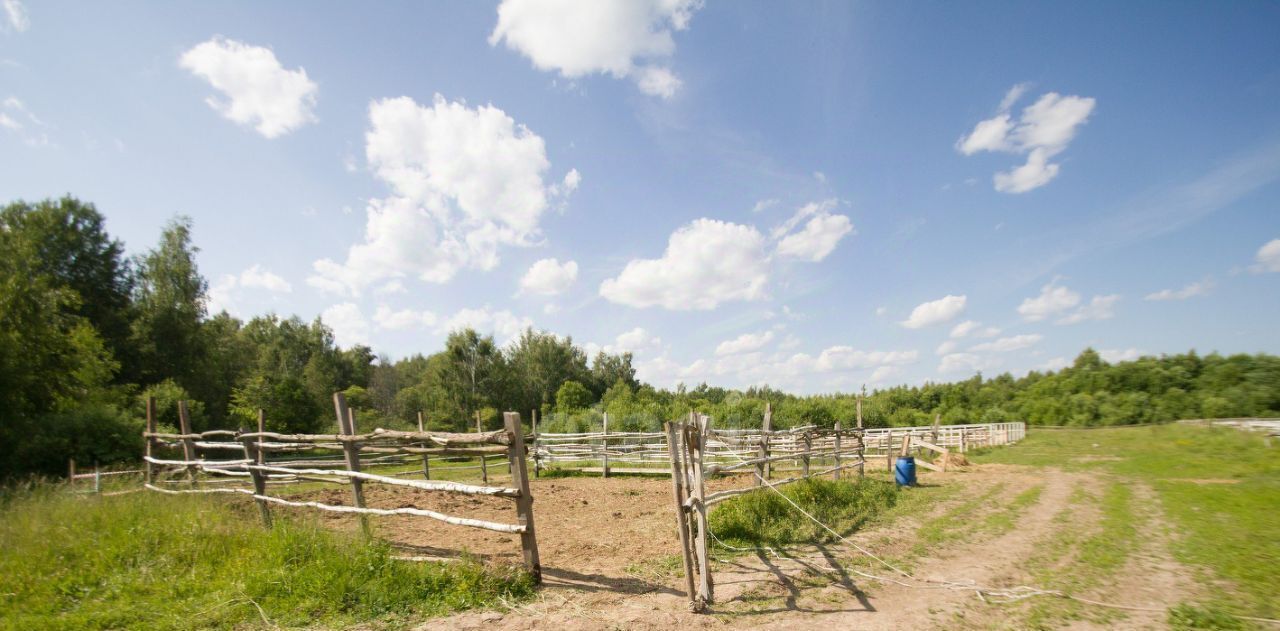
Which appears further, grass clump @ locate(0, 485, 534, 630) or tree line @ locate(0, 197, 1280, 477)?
Answer: tree line @ locate(0, 197, 1280, 477)

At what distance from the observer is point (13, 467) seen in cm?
1502

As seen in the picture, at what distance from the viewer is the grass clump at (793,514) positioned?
7.03 m

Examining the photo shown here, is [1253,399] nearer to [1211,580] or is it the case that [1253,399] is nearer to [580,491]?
[1211,580]

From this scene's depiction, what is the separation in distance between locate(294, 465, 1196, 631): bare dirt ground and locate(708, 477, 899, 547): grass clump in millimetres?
439

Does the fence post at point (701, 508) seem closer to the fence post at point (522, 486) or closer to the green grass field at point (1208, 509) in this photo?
the fence post at point (522, 486)

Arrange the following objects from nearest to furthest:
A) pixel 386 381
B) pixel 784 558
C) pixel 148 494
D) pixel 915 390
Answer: pixel 784 558, pixel 148 494, pixel 915 390, pixel 386 381

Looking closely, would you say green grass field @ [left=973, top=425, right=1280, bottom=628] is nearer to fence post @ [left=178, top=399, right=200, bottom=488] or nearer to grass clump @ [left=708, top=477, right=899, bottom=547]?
grass clump @ [left=708, top=477, right=899, bottom=547]

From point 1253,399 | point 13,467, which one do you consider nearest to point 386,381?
point 13,467

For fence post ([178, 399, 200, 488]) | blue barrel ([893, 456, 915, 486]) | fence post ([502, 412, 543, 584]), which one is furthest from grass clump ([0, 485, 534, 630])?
blue barrel ([893, 456, 915, 486])

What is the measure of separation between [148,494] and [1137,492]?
1863 centimetres

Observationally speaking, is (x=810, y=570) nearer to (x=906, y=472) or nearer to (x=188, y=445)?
(x=906, y=472)

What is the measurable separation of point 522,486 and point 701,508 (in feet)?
5.84

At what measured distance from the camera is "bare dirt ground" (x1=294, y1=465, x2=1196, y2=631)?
436 cm

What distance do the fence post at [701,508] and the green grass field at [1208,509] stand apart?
3956mm
